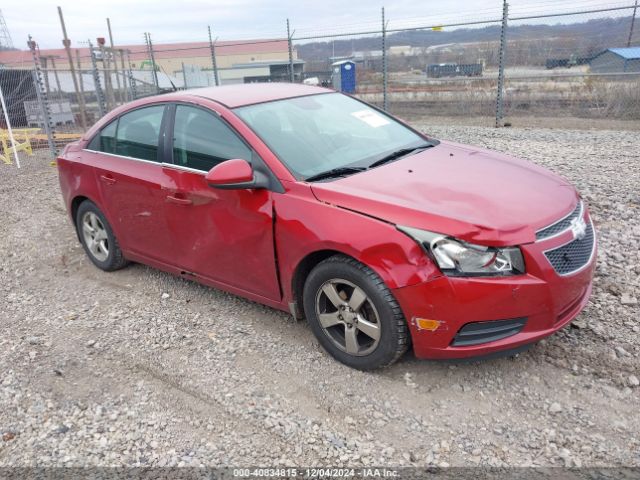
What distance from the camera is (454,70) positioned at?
1543 centimetres

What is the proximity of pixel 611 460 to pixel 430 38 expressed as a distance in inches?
487

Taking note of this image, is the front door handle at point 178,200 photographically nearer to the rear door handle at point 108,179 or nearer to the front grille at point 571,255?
the rear door handle at point 108,179

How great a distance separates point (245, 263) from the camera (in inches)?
142

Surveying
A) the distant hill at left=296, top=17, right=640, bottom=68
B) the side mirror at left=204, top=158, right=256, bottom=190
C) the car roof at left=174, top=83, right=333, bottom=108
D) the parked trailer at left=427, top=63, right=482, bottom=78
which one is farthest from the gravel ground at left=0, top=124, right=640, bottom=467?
the parked trailer at left=427, top=63, right=482, bottom=78

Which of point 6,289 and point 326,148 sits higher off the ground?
point 326,148

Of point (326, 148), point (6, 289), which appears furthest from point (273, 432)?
point (6, 289)

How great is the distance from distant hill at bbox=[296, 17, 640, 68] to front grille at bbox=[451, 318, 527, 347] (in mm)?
9794

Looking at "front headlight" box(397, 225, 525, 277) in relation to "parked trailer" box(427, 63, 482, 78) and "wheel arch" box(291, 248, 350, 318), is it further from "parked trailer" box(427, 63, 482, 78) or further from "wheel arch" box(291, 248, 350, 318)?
"parked trailer" box(427, 63, 482, 78)

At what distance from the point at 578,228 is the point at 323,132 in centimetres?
180

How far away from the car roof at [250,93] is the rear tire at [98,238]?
148 cm

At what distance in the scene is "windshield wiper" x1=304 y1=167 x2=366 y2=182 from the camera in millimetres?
3305

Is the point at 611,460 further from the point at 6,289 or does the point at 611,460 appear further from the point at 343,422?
the point at 6,289

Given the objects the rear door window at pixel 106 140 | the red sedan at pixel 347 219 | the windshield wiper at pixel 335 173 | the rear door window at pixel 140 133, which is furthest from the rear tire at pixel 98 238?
the windshield wiper at pixel 335 173

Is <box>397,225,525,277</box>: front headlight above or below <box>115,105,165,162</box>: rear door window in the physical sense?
below
